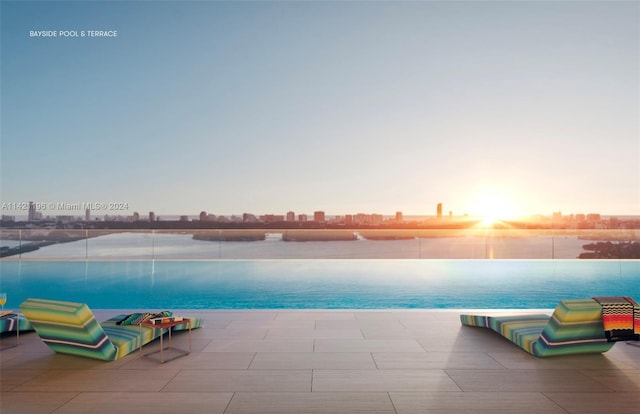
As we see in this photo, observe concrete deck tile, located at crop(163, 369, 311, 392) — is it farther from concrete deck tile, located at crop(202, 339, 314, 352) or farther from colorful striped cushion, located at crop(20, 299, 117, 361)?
colorful striped cushion, located at crop(20, 299, 117, 361)

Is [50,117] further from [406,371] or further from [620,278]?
[620,278]

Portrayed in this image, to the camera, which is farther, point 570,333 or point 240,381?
point 570,333

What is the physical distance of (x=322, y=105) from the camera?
1138 centimetres

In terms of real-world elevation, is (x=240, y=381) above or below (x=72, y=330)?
below

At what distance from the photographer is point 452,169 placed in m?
12.9

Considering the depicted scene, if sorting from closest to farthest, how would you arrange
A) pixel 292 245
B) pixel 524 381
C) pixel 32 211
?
pixel 524 381 < pixel 292 245 < pixel 32 211

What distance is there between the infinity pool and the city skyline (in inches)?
115

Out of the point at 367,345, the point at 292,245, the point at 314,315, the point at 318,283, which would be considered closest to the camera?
the point at 367,345

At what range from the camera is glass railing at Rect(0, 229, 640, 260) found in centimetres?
1180

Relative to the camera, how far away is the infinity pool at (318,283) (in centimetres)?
802

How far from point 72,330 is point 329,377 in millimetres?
2287

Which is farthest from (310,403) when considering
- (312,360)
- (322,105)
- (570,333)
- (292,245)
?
(322,105)

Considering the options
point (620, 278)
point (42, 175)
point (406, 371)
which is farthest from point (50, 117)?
point (620, 278)

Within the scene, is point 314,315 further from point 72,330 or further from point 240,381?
point 72,330
